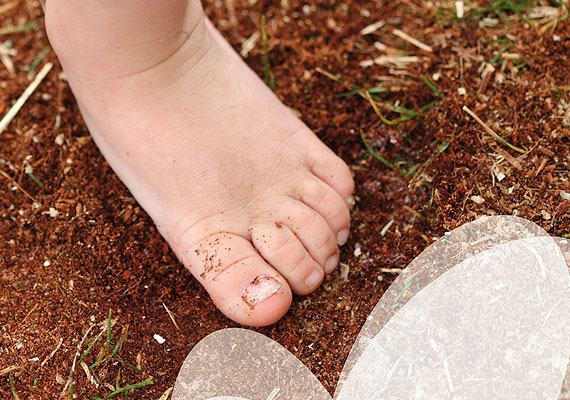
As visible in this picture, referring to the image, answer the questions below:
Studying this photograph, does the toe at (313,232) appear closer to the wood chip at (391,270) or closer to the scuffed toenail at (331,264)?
the scuffed toenail at (331,264)

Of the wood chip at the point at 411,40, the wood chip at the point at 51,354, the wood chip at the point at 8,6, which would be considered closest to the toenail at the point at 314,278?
the wood chip at the point at 51,354

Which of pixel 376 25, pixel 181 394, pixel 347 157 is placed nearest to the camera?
pixel 181 394

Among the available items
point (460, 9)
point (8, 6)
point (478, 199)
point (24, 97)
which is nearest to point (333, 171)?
point (478, 199)

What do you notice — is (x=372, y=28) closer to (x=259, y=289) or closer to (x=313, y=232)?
(x=313, y=232)

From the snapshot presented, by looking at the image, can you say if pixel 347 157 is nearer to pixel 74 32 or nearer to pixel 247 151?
pixel 247 151

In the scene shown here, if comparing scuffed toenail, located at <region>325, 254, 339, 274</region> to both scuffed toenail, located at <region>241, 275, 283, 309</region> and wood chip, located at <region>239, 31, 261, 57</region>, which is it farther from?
wood chip, located at <region>239, 31, 261, 57</region>

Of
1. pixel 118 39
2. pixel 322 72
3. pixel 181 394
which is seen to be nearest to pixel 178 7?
pixel 118 39

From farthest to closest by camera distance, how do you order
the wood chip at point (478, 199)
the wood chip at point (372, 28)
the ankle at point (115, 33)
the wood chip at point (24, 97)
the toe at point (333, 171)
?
the wood chip at point (372, 28) < the wood chip at point (24, 97) < the toe at point (333, 171) < the wood chip at point (478, 199) < the ankle at point (115, 33)
